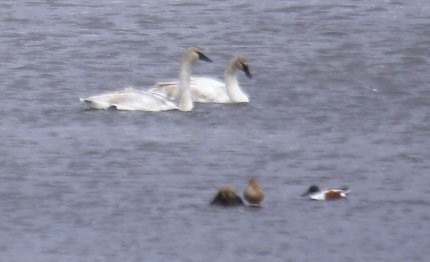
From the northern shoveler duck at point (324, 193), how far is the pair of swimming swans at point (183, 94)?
357 cm

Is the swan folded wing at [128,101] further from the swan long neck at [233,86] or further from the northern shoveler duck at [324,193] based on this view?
the northern shoveler duck at [324,193]

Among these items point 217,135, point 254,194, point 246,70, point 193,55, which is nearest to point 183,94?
point 193,55

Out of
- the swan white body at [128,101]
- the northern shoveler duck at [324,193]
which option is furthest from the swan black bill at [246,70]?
the northern shoveler duck at [324,193]

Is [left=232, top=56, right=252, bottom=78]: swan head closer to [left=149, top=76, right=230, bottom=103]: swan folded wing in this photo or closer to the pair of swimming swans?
the pair of swimming swans

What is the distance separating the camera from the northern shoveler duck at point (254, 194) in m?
11.1

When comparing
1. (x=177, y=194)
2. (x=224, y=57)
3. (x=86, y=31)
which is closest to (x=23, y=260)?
(x=177, y=194)

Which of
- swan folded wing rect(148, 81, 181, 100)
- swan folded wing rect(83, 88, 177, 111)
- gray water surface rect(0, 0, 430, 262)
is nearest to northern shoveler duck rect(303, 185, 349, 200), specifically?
gray water surface rect(0, 0, 430, 262)

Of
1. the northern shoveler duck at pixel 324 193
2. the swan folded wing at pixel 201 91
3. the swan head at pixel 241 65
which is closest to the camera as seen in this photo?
the northern shoveler duck at pixel 324 193

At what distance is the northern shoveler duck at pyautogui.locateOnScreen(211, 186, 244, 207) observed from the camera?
11.1m

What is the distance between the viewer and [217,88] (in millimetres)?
15359

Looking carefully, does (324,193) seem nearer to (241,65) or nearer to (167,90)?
(167,90)

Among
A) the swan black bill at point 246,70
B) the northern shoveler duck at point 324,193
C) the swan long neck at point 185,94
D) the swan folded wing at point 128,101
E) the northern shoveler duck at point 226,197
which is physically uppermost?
the swan black bill at point 246,70

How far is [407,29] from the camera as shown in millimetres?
19031

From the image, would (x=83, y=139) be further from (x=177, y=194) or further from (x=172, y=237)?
(x=172, y=237)
